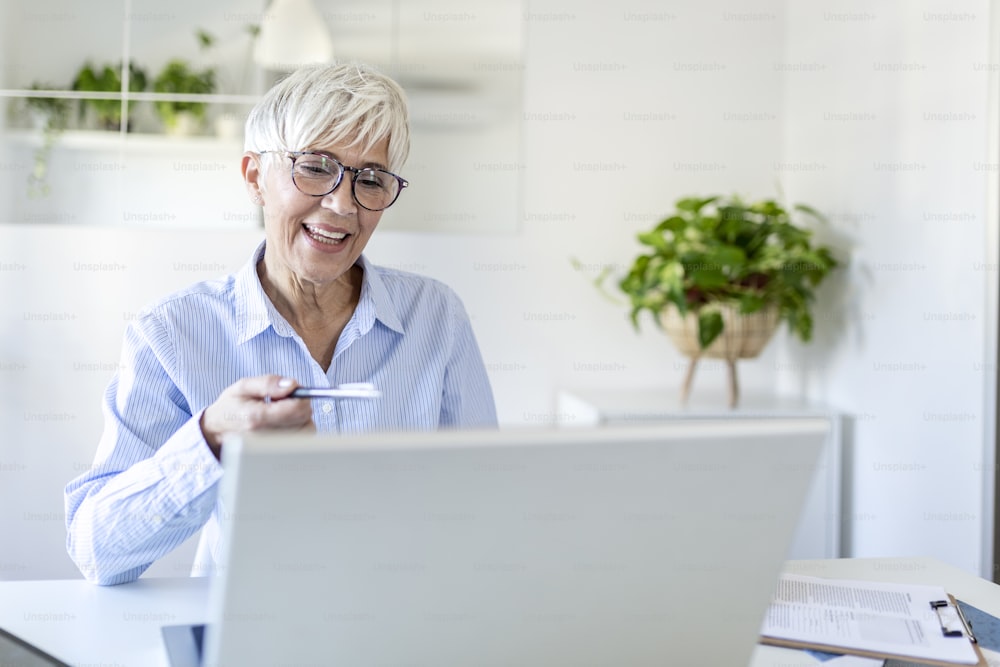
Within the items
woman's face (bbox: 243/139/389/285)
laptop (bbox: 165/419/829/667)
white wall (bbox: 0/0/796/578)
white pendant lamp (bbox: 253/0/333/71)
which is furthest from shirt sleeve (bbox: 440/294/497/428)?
white pendant lamp (bbox: 253/0/333/71)

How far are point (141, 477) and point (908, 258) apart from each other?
2.25 m

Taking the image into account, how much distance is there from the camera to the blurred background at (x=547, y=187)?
271 centimetres

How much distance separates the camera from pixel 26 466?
3.19m

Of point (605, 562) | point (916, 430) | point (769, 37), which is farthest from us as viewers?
point (769, 37)

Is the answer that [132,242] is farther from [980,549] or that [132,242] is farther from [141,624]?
[980,549]

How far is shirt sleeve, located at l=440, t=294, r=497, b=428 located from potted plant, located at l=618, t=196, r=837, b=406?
1261 millimetres

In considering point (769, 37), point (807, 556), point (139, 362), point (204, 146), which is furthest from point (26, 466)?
point (769, 37)

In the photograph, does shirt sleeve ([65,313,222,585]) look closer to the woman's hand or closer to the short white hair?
the woman's hand

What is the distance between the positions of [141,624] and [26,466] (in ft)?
7.61

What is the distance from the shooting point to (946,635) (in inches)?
45.3

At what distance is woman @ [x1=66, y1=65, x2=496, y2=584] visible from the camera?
139cm

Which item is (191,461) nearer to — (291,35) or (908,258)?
(908,258)

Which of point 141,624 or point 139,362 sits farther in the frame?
point 139,362

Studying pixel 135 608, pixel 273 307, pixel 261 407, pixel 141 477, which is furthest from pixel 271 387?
pixel 273 307
